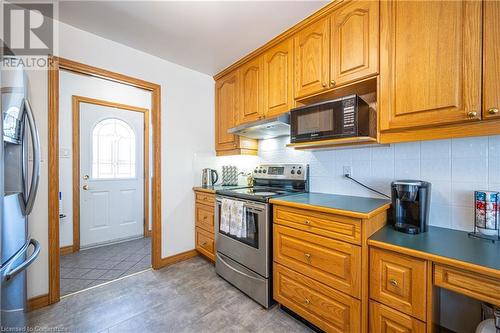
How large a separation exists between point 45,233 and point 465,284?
273 centimetres

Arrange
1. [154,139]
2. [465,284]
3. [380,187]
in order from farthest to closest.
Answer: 1. [154,139]
2. [380,187]
3. [465,284]

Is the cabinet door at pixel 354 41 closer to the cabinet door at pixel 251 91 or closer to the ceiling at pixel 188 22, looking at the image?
the ceiling at pixel 188 22

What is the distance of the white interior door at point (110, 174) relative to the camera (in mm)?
2912

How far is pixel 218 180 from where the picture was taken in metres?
2.93

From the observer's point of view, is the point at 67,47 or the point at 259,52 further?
the point at 259,52

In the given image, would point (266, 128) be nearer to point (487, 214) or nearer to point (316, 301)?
point (316, 301)

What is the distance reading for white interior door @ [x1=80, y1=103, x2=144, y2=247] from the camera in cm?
291

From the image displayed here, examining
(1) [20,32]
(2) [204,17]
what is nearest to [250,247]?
(2) [204,17]

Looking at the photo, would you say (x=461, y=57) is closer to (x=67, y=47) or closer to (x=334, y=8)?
(x=334, y=8)

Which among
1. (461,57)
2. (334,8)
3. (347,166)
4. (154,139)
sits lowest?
(347,166)

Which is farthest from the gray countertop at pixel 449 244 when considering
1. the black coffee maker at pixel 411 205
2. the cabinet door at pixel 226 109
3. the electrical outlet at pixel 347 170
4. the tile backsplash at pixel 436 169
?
the cabinet door at pixel 226 109

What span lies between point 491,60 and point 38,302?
3.34 meters

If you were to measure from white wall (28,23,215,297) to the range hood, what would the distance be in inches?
29.0

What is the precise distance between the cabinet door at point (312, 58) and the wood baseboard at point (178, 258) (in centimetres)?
224
